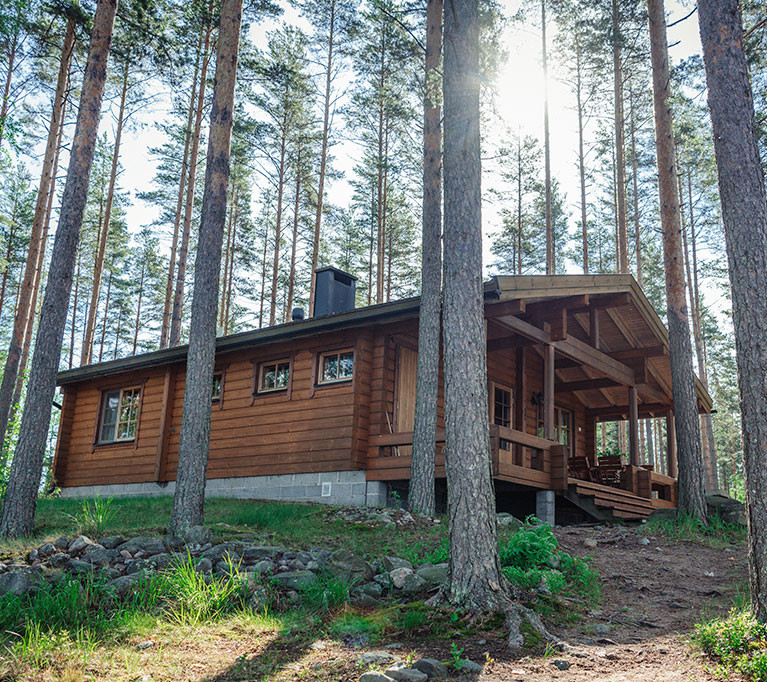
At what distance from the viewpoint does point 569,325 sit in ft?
51.0

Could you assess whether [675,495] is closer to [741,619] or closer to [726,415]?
[741,619]

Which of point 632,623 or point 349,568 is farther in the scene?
point 349,568

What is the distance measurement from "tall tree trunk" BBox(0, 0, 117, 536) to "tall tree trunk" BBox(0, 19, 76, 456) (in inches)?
252

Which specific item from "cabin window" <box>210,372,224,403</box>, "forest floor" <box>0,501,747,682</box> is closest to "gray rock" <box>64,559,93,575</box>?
"forest floor" <box>0,501,747,682</box>

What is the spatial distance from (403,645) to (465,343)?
8.27 ft

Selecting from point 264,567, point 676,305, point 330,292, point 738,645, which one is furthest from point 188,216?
point 738,645

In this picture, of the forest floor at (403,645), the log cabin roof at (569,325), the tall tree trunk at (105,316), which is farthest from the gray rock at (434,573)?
the tall tree trunk at (105,316)

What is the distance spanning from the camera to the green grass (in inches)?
390

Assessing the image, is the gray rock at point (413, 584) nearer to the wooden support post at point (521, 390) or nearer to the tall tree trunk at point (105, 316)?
the wooden support post at point (521, 390)

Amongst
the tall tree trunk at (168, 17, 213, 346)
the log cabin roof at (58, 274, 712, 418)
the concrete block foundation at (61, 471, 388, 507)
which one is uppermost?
the tall tree trunk at (168, 17, 213, 346)

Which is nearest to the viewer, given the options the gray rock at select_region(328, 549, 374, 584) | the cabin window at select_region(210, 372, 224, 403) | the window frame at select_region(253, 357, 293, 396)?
the gray rock at select_region(328, 549, 374, 584)

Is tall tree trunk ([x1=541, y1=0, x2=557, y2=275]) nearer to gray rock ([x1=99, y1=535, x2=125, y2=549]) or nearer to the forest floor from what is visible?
the forest floor

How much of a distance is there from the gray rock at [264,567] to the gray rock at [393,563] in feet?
3.66

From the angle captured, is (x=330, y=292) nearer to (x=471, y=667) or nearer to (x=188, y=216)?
(x=188, y=216)
